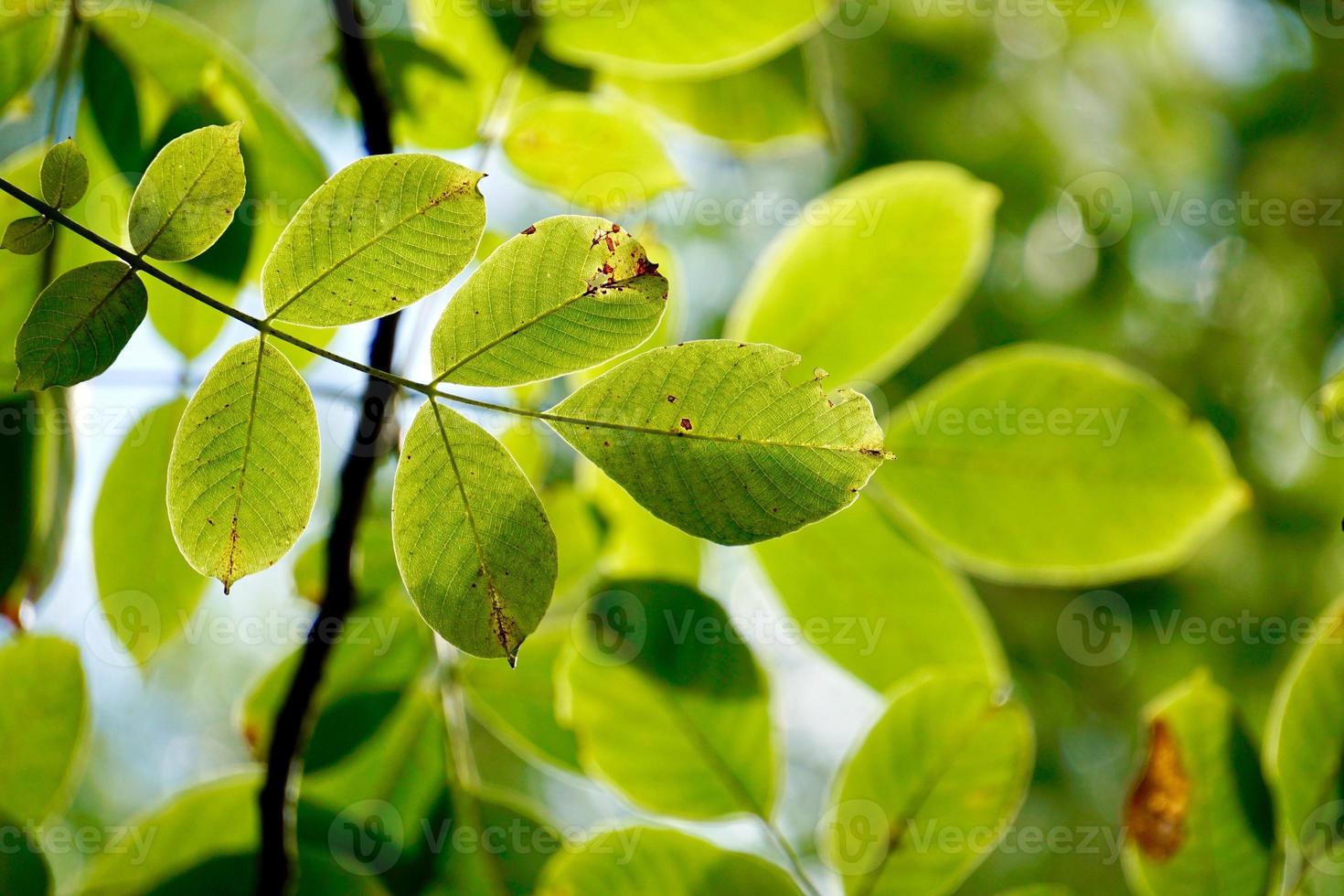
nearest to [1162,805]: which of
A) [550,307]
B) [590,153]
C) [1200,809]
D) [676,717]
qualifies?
[1200,809]

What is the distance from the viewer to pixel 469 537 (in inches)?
20.2

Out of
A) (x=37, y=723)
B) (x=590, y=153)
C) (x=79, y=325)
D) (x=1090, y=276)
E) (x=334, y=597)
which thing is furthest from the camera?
(x=1090, y=276)

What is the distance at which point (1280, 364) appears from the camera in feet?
10.7

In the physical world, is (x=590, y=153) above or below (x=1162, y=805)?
above

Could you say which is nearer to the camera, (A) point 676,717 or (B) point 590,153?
(A) point 676,717

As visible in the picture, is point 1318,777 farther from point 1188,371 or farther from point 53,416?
point 1188,371

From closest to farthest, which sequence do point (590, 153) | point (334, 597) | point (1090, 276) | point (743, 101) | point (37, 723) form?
point (334, 597) → point (37, 723) → point (590, 153) → point (743, 101) → point (1090, 276)

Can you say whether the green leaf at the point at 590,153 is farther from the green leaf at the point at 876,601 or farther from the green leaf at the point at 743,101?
the green leaf at the point at 876,601

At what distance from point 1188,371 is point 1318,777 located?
2850 millimetres

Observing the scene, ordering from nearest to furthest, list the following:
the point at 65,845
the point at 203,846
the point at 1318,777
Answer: the point at 1318,777 < the point at 203,846 < the point at 65,845

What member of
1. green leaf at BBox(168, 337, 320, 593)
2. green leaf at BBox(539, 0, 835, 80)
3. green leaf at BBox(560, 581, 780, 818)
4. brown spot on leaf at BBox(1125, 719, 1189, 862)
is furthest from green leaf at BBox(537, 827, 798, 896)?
green leaf at BBox(539, 0, 835, 80)

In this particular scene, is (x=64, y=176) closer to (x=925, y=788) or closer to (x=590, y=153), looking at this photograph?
(x=590, y=153)

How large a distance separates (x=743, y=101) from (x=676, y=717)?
67cm

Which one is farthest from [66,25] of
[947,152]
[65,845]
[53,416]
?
[947,152]
